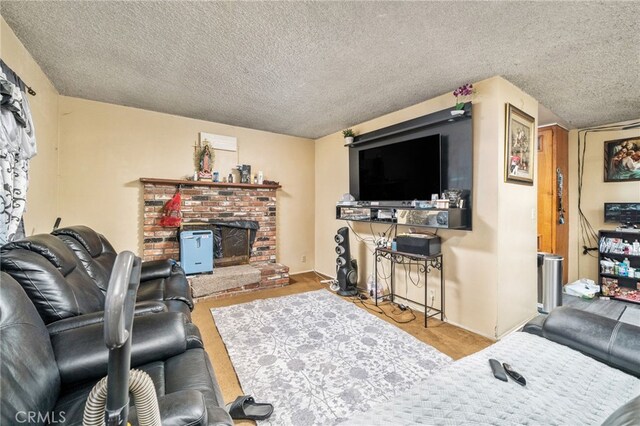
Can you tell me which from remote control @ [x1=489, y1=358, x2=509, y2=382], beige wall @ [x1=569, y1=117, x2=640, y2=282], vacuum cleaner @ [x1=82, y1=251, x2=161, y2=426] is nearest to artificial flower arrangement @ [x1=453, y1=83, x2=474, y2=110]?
remote control @ [x1=489, y1=358, x2=509, y2=382]

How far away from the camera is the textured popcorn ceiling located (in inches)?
66.3

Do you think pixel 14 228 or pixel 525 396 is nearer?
pixel 525 396

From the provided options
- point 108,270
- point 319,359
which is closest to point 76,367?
point 108,270

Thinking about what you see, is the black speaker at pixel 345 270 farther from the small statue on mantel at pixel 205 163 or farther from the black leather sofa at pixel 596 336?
the black leather sofa at pixel 596 336

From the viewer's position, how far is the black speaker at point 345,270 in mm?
3734

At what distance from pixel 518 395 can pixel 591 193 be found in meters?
4.58

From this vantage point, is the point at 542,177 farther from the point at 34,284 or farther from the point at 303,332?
the point at 34,284

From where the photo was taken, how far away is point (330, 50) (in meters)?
2.10

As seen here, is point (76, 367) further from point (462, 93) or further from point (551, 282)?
point (551, 282)

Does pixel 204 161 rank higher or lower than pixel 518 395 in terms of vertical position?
Result: higher

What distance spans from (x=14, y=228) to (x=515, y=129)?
160 inches

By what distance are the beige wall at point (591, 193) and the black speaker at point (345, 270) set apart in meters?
3.37

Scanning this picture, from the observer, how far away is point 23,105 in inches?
69.8

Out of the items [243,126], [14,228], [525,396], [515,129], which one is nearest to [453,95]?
[515,129]
